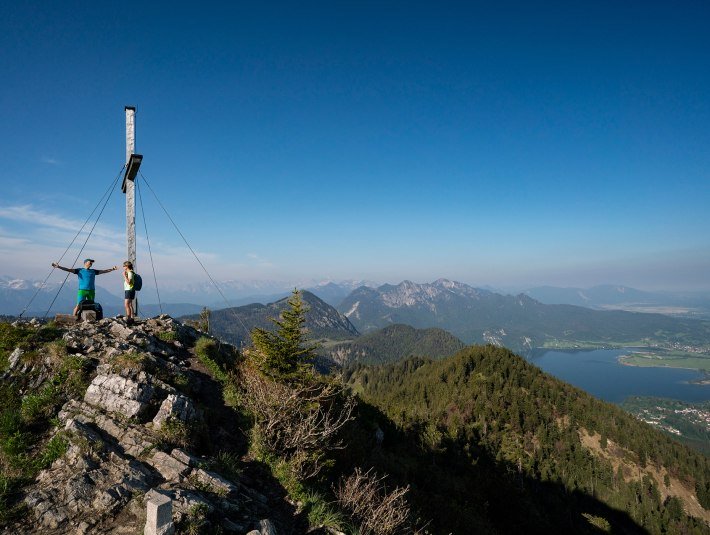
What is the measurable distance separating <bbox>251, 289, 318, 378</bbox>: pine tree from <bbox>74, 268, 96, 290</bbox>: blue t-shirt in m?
8.47

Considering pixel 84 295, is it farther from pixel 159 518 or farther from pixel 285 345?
pixel 159 518

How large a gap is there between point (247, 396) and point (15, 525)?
21.0 ft

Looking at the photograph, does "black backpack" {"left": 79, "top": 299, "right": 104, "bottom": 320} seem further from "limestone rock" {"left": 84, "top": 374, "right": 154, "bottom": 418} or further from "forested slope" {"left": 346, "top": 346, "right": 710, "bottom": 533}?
"forested slope" {"left": 346, "top": 346, "right": 710, "bottom": 533}

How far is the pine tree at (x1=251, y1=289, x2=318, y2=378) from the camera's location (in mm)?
19694

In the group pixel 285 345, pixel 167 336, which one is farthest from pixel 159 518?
pixel 285 345

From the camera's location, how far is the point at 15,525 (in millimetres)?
5969

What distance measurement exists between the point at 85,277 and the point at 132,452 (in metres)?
10.6

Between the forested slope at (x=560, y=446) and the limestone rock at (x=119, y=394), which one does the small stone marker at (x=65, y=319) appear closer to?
the limestone rock at (x=119, y=394)

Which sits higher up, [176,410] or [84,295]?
[84,295]

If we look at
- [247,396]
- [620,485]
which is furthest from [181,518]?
[620,485]

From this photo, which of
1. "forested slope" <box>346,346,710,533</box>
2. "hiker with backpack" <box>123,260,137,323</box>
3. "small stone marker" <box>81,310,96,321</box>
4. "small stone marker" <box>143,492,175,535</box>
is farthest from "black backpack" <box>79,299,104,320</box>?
"forested slope" <box>346,346,710,533</box>

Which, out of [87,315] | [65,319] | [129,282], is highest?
[129,282]

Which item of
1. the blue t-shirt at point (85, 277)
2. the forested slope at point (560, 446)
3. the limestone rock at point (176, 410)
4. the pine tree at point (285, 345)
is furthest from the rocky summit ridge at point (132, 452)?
the forested slope at point (560, 446)

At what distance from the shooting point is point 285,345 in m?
21.2
